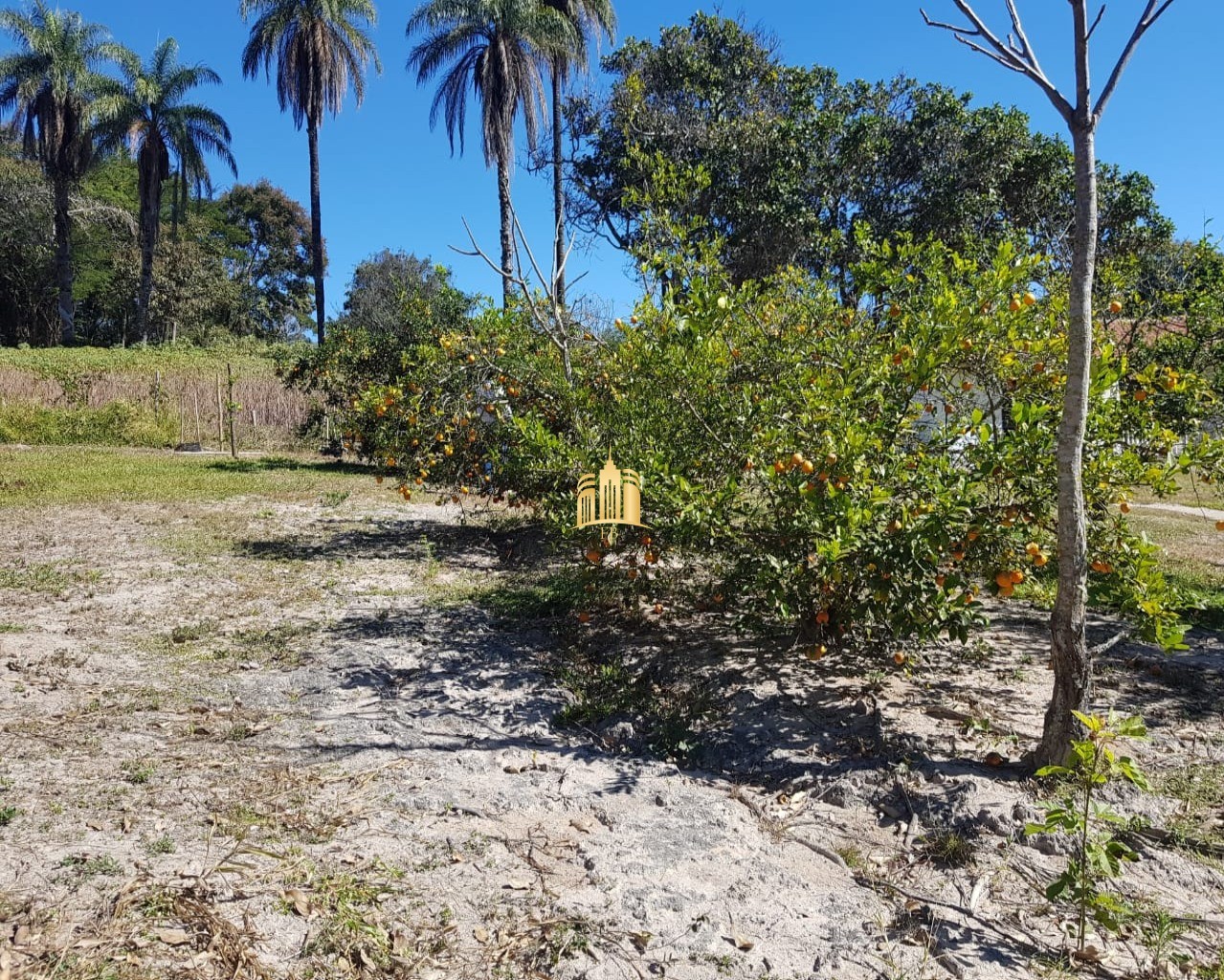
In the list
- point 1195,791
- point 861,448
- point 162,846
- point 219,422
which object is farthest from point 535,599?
point 219,422

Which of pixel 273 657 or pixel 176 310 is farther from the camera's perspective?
pixel 176 310

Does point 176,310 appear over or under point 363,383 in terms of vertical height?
over

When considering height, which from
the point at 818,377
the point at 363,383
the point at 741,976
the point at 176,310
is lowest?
the point at 741,976

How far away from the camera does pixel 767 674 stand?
4.01 metres

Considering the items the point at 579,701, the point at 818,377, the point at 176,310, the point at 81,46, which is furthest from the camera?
the point at 176,310

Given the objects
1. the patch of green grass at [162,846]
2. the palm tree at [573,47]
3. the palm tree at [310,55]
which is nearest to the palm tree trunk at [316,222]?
the palm tree at [310,55]

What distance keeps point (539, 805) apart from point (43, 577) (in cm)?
479

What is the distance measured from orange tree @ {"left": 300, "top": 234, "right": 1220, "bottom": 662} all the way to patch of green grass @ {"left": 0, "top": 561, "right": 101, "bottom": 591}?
11.4ft

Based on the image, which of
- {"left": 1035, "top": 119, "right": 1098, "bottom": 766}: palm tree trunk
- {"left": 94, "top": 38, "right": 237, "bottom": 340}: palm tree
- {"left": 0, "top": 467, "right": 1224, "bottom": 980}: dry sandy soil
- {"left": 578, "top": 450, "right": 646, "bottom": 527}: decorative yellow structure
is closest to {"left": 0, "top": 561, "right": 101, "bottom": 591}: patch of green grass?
{"left": 0, "top": 467, "right": 1224, "bottom": 980}: dry sandy soil

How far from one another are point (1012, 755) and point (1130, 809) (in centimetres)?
46

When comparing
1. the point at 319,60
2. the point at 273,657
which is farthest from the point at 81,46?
the point at 273,657

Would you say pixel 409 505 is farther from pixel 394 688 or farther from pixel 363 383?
pixel 394 688

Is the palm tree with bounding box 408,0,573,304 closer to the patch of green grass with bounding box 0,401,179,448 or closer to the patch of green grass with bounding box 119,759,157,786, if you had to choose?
the patch of green grass with bounding box 0,401,179,448

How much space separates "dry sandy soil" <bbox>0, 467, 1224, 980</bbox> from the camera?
7.00ft
